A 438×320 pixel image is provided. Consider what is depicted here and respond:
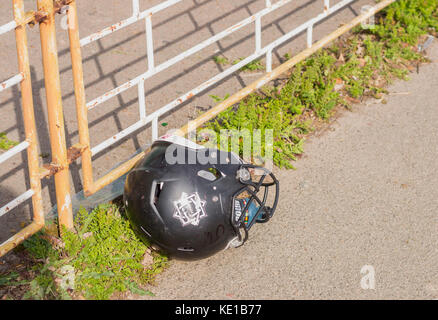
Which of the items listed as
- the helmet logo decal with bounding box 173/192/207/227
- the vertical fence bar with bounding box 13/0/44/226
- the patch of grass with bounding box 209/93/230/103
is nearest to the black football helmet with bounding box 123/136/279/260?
the helmet logo decal with bounding box 173/192/207/227

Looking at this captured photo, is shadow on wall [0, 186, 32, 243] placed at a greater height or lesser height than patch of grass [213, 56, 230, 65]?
lesser

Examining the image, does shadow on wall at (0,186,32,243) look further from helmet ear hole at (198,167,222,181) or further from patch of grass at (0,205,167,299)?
helmet ear hole at (198,167,222,181)

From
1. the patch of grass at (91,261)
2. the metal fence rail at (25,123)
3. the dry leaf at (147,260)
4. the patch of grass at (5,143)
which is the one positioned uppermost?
the metal fence rail at (25,123)

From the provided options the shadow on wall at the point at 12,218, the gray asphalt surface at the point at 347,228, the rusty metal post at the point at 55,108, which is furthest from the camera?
the shadow on wall at the point at 12,218

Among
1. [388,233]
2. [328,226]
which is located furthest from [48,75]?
[388,233]

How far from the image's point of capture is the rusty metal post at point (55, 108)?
3553mm

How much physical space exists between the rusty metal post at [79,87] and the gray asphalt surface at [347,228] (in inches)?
33.4

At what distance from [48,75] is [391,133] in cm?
306

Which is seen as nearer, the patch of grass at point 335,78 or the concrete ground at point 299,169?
the concrete ground at point 299,169

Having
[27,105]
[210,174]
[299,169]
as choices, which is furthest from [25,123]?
[299,169]

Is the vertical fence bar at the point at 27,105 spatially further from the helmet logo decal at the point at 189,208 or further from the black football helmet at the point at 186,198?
the helmet logo decal at the point at 189,208

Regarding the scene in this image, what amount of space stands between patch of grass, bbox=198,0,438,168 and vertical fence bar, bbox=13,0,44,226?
1.63m

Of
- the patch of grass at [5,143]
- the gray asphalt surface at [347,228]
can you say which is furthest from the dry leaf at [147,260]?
the patch of grass at [5,143]

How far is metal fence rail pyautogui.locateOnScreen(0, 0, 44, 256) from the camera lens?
3396 mm
